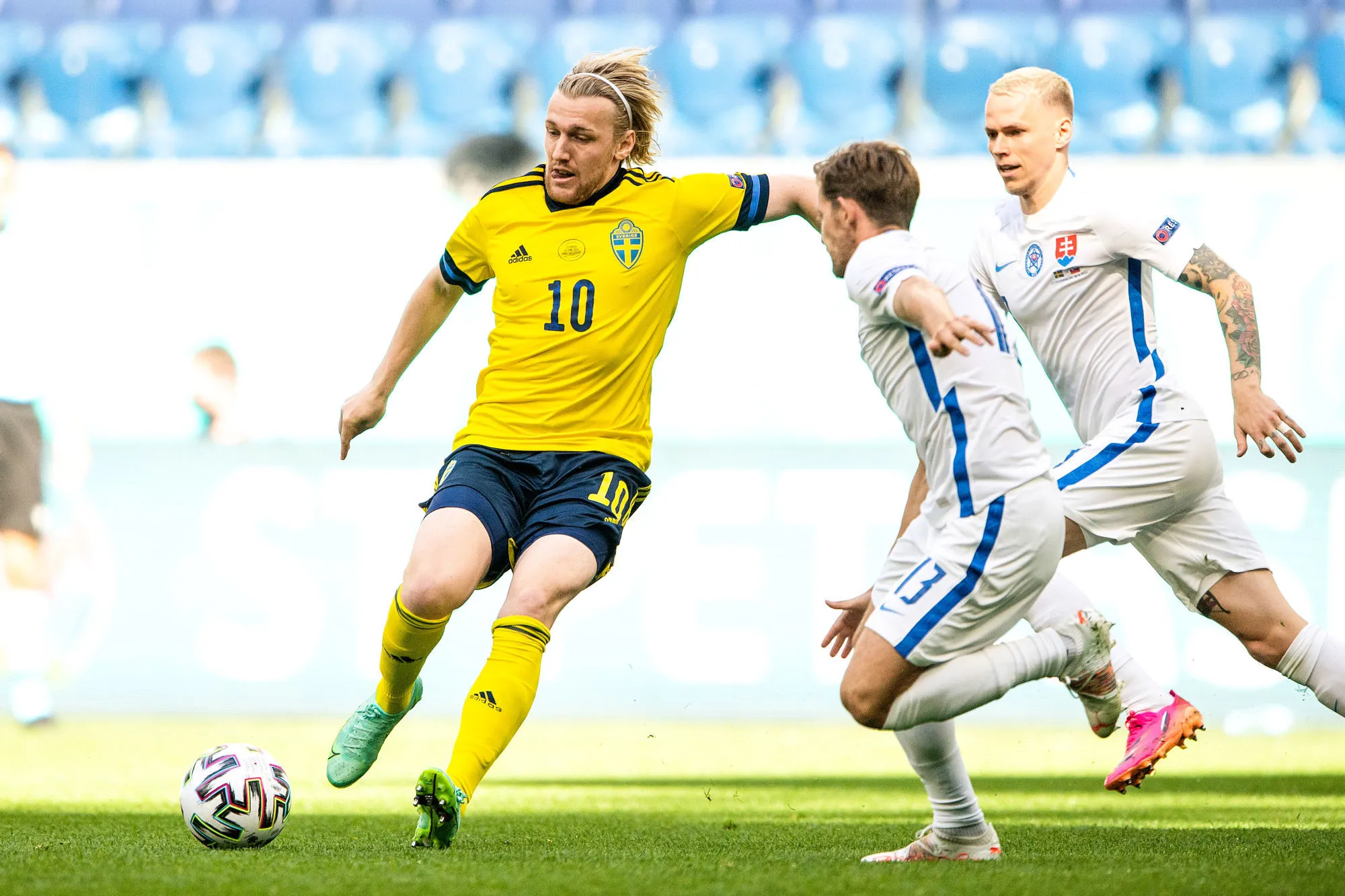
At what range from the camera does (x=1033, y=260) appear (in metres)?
4.29

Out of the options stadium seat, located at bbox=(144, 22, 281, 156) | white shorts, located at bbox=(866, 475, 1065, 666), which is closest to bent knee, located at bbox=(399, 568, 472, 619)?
white shorts, located at bbox=(866, 475, 1065, 666)

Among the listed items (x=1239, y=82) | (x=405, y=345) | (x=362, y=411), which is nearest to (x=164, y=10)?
(x=1239, y=82)

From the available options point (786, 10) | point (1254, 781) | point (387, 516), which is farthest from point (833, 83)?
point (1254, 781)

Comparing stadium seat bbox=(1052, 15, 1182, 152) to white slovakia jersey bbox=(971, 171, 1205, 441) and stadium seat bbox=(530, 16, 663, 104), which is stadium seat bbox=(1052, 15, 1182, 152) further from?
white slovakia jersey bbox=(971, 171, 1205, 441)

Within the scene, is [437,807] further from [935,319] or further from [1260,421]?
[1260,421]

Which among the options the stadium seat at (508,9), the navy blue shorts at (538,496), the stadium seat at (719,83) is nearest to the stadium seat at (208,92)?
the stadium seat at (508,9)

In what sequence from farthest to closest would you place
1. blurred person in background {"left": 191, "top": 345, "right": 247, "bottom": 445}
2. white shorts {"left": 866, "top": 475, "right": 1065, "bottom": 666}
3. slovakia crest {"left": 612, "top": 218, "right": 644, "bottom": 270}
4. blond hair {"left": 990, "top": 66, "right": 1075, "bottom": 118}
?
1. blurred person in background {"left": 191, "top": 345, "right": 247, "bottom": 445}
2. slovakia crest {"left": 612, "top": 218, "right": 644, "bottom": 270}
3. blond hair {"left": 990, "top": 66, "right": 1075, "bottom": 118}
4. white shorts {"left": 866, "top": 475, "right": 1065, "bottom": 666}

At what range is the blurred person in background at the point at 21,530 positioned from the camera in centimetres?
824

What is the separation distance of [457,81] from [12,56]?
10.0 feet

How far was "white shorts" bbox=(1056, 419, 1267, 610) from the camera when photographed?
407 centimetres

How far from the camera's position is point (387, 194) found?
9.23 m

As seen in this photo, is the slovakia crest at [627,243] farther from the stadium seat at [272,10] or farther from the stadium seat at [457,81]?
the stadium seat at [272,10]

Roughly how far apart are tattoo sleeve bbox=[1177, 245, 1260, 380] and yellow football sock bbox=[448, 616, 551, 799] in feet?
6.22

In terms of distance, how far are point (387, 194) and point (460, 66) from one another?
5.77 ft
